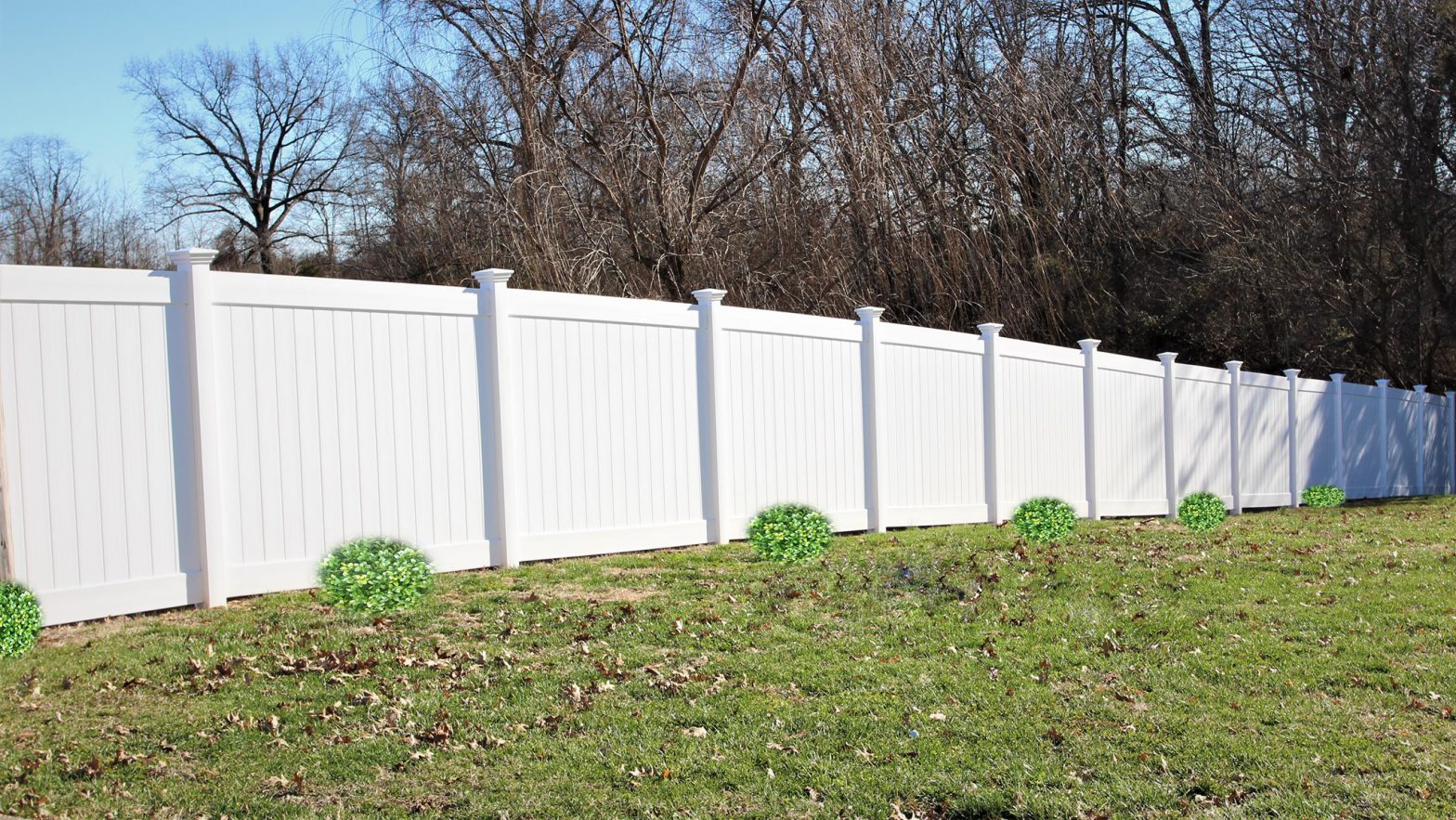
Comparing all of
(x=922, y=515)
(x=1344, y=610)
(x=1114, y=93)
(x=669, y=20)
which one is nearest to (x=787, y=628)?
(x=1344, y=610)

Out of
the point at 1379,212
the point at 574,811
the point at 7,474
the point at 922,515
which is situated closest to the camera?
the point at 574,811

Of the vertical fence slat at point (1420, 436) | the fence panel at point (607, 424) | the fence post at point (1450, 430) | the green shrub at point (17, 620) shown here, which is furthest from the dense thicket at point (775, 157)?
the fence post at point (1450, 430)

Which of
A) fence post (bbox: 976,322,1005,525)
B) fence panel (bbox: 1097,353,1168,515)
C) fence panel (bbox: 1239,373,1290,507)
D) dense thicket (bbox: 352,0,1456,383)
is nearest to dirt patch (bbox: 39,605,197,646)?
dense thicket (bbox: 352,0,1456,383)

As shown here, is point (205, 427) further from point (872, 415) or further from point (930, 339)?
point (930, 339)

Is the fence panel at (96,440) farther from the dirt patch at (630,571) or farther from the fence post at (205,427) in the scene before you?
the dirt patch at (630,571)

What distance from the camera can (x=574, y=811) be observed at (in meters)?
3.34

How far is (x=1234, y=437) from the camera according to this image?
45.4 ft

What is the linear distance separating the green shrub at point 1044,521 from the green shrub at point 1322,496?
746 cm

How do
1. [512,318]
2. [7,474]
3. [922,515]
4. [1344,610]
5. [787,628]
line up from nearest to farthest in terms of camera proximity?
[7,474]
[787,628]
[1344,610]
[512,318]
[922,515]

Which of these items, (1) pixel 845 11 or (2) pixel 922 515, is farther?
(1) pixel 845 11

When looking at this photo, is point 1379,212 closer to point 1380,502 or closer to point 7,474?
point 1380,502

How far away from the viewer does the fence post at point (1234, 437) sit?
13719mm

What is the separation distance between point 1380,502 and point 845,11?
1064 cm

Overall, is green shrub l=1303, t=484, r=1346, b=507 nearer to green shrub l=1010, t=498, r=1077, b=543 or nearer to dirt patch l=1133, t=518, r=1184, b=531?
dirt patch l=1133, t=518, r=1184, b=531
